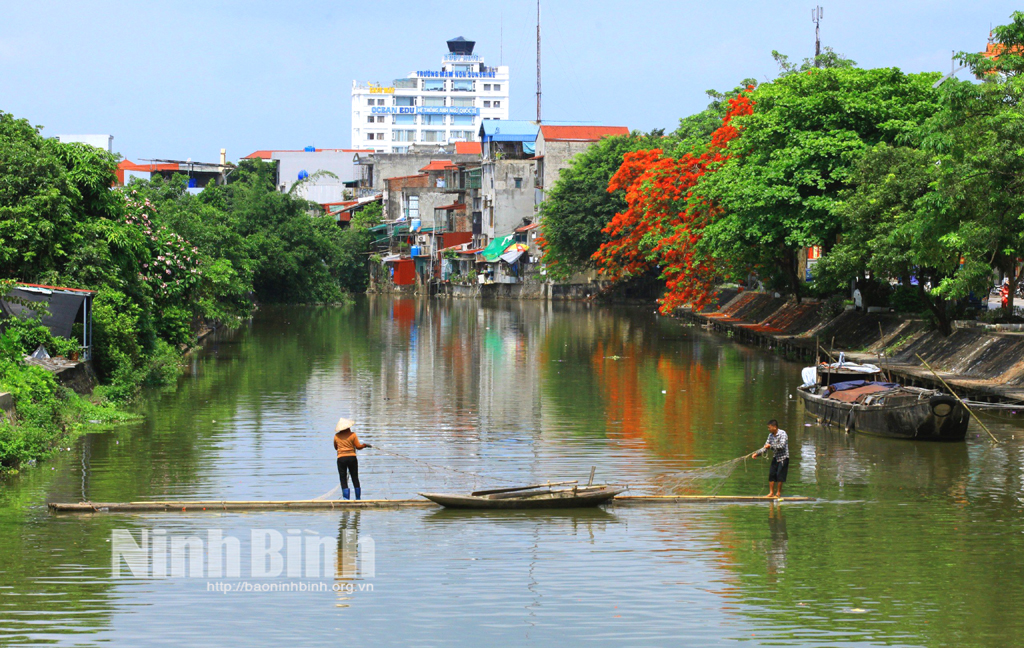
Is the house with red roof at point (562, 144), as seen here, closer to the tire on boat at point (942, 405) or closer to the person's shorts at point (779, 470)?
the tire on boat at point (942, 405)

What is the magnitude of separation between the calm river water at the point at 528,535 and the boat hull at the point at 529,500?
0.18 m

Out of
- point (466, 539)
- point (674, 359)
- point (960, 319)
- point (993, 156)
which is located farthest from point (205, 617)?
point (674, 359)

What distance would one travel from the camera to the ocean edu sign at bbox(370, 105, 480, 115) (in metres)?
149

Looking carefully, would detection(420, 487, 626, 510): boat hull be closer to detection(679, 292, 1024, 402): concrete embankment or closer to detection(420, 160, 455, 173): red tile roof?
detection(679, 292, 1024, 402): concrete embankment

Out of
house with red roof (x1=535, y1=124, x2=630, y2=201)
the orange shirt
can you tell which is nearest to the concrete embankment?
the orange shirt

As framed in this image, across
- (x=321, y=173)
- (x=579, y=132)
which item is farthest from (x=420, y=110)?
(x=579, y=132)

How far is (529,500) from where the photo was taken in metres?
15.6

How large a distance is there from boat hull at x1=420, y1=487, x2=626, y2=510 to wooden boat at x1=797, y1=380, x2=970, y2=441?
28.6ft

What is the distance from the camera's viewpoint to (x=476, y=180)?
94250 millimetres

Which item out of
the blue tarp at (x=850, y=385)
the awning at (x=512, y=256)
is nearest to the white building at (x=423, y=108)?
the awning at (x=512, y=256)

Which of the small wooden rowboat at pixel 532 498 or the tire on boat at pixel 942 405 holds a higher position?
the tire on boat at pixel 942 405

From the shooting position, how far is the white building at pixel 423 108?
493 ft

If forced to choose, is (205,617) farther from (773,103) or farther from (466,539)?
(773,103)

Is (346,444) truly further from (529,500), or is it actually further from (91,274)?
(91,274)
